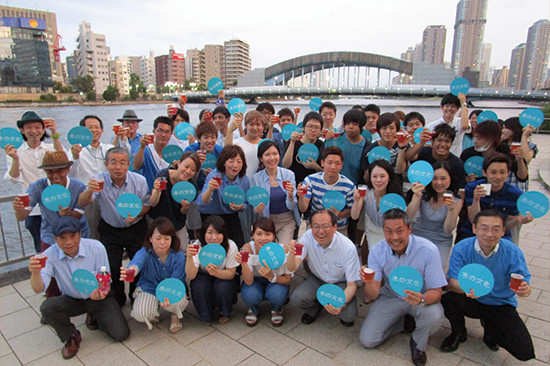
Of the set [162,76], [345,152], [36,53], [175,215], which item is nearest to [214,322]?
[175,215]

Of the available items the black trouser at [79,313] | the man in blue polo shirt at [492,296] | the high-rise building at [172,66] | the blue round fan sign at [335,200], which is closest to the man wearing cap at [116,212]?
the black trouser at [79,313]

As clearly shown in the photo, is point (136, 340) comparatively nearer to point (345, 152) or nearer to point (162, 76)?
point (345, 152)

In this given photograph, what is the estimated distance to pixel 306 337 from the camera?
Answer: 3.05 m

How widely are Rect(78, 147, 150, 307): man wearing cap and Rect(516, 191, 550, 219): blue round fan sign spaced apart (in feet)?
11.8

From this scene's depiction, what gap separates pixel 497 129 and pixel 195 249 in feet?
11.4

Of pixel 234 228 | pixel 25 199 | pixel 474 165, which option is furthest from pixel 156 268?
pixel 474 165

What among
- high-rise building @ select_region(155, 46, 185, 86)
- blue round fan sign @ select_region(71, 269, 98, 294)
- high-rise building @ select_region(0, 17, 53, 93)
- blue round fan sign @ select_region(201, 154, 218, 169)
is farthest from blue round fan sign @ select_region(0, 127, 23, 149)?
high-rise building @ select_region(155, 46, 185, 86)

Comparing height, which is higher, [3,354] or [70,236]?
[70,236]

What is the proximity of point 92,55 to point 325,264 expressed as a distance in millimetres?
111404

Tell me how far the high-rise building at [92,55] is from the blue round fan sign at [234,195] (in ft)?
341

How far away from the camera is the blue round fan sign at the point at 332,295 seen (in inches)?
113

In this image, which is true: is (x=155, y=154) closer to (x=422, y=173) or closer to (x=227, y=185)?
(x=227, y=185)

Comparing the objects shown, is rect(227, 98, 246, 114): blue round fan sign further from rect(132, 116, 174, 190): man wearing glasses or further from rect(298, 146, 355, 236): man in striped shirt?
rect(298, 146, 355, 236): man in striped shirt

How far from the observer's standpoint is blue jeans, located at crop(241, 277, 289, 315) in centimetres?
324
